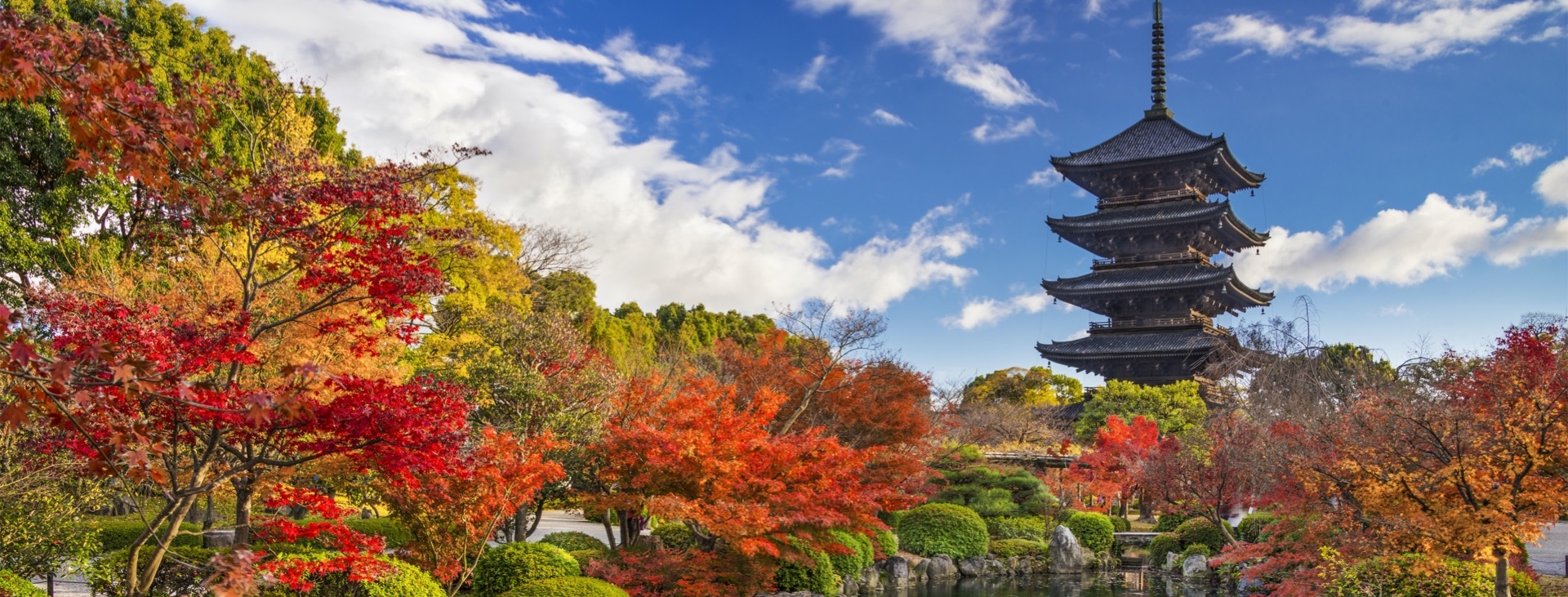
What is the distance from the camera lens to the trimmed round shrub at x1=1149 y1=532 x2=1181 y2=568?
846 inches

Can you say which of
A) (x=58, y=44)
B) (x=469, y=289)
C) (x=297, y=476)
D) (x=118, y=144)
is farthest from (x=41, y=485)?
(x=469, y=289)

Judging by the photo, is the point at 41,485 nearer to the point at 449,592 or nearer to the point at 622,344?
the point at 449,592

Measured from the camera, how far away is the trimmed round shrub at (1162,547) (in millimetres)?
21500

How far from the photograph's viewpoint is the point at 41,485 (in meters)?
9.68

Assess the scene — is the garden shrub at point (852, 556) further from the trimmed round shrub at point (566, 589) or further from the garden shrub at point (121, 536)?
the garden shrub at point (121, 536)

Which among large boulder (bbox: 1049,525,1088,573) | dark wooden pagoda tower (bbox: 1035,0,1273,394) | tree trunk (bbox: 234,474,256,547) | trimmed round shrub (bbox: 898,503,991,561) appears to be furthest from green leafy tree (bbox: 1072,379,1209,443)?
tree trunk (bbox: 234,474,256,547)

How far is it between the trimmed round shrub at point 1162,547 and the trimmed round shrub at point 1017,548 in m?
2.14

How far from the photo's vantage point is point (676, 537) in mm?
15305

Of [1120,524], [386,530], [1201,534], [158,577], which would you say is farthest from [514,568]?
[1120,524]

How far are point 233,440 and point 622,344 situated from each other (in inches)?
1217

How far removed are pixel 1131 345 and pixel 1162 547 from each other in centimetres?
1713

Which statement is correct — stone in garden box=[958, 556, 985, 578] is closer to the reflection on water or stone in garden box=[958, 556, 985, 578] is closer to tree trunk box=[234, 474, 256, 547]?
the reflection on water

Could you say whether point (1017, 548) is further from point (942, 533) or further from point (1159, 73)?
point (1159, 73)

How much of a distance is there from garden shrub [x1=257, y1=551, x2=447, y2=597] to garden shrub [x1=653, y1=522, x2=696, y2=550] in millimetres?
5884
